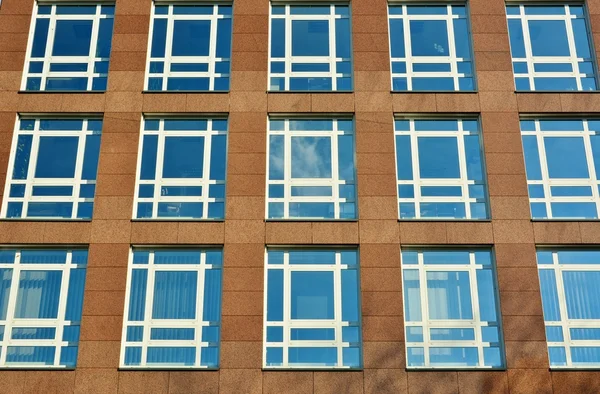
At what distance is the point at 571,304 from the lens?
1777 cm

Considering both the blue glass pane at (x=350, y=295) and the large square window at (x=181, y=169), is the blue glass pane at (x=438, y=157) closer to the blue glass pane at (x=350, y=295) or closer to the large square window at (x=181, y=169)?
the blue glass pane at (x=350, y=295)

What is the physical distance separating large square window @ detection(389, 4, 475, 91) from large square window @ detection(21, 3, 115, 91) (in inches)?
300

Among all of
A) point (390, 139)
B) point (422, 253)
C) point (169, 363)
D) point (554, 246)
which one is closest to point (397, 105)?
A: point (390, 139)

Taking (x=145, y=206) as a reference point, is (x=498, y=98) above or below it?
above

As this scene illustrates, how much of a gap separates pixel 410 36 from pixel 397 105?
2.34m

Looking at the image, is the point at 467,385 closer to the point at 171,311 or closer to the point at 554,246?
the point at 554,246

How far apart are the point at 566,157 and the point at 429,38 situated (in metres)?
4.72

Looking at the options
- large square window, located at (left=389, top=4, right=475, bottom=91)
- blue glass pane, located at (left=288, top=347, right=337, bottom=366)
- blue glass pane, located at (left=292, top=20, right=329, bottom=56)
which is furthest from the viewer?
blue glass pane, located at (left=292, top=20, right=329, bottom=56)

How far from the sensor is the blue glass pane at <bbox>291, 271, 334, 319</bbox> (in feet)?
57.8

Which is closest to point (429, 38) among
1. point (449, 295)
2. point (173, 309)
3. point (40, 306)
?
point (449, 295)

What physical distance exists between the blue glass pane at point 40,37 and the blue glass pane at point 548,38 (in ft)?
42.4

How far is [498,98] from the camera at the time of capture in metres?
19.5

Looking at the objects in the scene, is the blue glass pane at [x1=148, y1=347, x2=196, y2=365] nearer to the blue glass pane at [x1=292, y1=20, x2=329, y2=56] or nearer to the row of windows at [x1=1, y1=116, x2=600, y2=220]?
the row of windows at [x1=1, y1=116, x2=600, y2=220]

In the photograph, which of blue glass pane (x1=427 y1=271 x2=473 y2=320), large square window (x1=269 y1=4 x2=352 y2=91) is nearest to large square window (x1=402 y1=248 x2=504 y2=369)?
blue glass pane (x1=427 y1=271 x2=473 y2=320)
